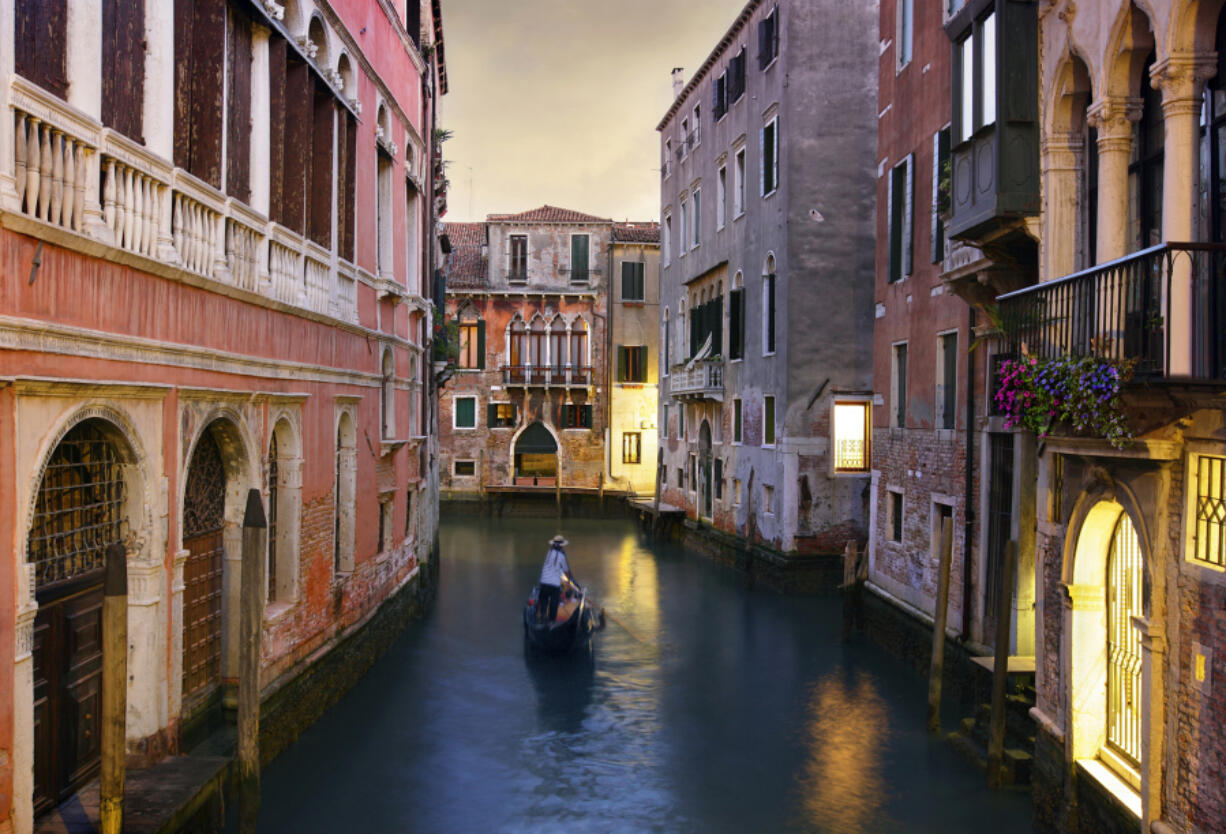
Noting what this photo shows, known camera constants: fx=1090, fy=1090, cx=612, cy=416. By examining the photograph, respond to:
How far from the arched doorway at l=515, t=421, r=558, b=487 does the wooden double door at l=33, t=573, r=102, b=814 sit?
2584cm

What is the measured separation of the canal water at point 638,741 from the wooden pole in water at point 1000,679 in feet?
0.66

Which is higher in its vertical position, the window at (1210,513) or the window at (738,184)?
the window at (738,184)

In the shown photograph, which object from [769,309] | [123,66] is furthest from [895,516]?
[123,66]

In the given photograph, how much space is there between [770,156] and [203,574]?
1397 centimetres

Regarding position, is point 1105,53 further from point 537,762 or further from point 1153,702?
point 537,762

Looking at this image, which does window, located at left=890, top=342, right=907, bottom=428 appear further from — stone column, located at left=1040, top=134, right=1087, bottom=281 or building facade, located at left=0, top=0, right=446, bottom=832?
building facade, located at left=0, top=0, right=446, bottom=832

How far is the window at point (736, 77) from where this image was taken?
67.9ft

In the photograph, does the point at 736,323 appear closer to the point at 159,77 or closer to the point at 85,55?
Answer: the point at 159,77

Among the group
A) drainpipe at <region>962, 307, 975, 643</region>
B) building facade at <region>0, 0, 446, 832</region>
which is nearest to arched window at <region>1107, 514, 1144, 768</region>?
drainpipe at <region>962, 307, 975, 643</region>

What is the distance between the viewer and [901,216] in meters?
12.7

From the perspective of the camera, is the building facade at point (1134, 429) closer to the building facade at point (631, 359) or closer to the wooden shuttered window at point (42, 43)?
the wooden shuttered window at point (42, 43)

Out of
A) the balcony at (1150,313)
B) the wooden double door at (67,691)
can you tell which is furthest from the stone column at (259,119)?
the balcony at (1150,313)

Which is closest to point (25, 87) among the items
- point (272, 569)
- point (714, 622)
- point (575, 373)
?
point (272, 569)

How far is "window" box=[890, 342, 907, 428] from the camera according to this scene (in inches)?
498
